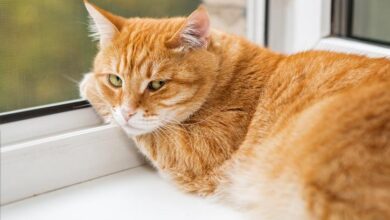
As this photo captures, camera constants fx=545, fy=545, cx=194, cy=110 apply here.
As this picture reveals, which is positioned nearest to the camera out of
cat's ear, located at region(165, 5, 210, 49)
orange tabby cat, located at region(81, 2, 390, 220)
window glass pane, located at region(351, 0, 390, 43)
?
orange tabby cat, located at region(81, 2, 390, 220)

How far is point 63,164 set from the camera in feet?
4.95

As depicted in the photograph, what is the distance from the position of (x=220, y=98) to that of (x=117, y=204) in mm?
408

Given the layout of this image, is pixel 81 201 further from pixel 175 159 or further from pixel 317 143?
pixel 317 143

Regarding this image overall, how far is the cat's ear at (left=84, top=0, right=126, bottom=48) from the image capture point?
1.46m

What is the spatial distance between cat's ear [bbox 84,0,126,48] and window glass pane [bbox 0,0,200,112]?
0.37 ft

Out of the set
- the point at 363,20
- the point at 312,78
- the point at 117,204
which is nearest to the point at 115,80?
the point at 117,204

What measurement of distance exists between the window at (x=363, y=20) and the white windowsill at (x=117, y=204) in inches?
33.5

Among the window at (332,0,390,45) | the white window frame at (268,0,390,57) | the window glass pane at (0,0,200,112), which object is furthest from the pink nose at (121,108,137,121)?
the window at (332,0,390,45)

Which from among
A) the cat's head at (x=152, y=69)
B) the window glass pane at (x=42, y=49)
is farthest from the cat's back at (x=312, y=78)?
the window glass pane at (x=42, y=49)

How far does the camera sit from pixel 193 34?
1.46 m

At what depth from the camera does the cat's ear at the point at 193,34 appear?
1.42 meters

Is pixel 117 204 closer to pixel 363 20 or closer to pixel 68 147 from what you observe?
pixel 68 147

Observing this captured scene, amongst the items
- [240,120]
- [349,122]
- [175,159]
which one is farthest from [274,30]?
[349,122]

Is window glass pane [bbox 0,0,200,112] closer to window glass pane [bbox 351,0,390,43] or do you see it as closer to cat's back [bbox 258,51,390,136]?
cat's back [bbox 258,51,390,136]
